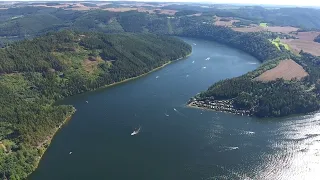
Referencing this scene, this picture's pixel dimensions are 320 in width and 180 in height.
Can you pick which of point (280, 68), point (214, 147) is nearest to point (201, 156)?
point (214, 147)

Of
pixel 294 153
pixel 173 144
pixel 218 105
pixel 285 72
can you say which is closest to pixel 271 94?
pixel 218 105

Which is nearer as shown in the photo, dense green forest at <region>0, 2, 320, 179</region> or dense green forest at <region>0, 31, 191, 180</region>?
dense green forest at <region>0, 31, 191, 180</region>

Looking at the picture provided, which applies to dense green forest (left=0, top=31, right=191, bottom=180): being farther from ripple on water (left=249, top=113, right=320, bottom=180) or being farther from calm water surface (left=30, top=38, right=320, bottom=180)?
ripple on water (left=249, top=113, right=320, bottom=180)

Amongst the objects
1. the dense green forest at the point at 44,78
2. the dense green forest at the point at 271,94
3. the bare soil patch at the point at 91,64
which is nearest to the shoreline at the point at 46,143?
the dense green forest at the point at 44,78

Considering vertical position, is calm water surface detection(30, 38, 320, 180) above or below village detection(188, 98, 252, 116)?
below

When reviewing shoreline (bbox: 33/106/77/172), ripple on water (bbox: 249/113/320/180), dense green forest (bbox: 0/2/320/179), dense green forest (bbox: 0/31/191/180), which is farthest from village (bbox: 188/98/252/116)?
dense green forest (bbox: 0/31/191/180)

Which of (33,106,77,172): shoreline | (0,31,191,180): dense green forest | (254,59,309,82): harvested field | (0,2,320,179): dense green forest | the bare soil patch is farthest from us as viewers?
the bare soil patch

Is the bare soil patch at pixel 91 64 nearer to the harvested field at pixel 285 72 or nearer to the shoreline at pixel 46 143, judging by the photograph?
the shoreline at pixel 46 143
